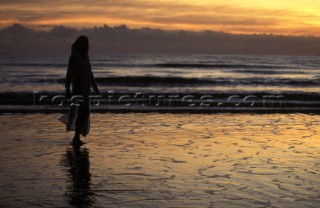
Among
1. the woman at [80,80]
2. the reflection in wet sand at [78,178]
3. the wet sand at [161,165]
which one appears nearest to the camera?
the reflection in wet sand at [78,178]

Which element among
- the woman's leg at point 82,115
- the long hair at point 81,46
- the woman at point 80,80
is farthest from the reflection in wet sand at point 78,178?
the long hair at point 81,46

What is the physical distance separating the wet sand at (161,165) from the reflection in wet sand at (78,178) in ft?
0.03

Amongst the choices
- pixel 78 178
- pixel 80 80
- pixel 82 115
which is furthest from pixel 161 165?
pixel 80 80

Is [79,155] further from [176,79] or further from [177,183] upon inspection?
[176,79]

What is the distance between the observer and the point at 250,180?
5980mm

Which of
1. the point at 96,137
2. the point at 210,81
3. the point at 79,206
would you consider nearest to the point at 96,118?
the point at 96,137

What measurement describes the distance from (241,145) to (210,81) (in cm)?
2918

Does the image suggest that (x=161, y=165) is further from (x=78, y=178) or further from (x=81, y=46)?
(x=81, y=46)

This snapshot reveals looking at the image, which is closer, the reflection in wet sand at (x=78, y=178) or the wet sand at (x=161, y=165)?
the reflection in wet sand at (x=78, y=178)

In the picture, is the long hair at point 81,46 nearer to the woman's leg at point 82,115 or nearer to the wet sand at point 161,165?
the woman's leg at point 82,115

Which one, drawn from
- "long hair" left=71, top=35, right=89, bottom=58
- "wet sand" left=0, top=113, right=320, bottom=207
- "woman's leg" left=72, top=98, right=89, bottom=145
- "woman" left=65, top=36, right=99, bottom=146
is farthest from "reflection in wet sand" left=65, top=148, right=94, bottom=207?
"long hair" left=71, top=35, right=89, bottom=58

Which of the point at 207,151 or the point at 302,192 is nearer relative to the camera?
the point at 302,192

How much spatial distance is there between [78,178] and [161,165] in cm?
123

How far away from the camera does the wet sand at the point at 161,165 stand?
519cm
